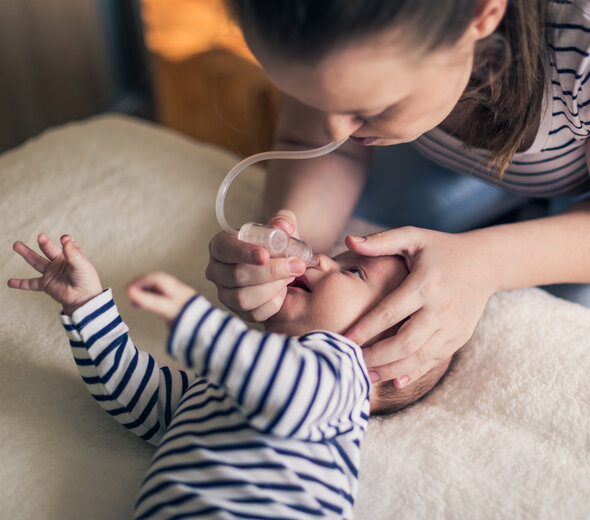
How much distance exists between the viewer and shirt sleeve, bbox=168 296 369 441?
1.96ft

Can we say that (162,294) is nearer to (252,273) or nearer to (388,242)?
(252,273)

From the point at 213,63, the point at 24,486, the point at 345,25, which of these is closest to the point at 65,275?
the point at 24,486

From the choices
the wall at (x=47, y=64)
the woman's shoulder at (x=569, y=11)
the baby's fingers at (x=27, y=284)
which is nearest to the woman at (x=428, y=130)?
the woman's shoulder at (x=569, y=11)

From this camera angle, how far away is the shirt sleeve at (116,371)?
2.50ft

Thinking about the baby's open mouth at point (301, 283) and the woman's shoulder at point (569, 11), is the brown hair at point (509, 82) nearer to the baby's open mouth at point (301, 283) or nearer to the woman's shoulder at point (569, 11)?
the woman's shoulder at point (569, 11)

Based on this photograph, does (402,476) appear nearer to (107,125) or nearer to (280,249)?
(280,249)

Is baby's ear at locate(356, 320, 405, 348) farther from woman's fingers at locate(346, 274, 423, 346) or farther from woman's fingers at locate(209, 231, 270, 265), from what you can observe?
woman's fingers at locate(209, 231, 270, 265)

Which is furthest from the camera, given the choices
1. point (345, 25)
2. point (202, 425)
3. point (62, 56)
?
point (62, 56)

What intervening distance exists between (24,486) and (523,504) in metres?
0.59

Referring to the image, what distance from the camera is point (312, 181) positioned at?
1.07 metres

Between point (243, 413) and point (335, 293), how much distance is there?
22 cm

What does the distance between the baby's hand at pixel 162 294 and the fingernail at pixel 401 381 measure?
34cm

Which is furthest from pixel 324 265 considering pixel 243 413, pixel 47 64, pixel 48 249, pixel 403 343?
pixel 47 64

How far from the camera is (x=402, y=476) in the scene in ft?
2.61
